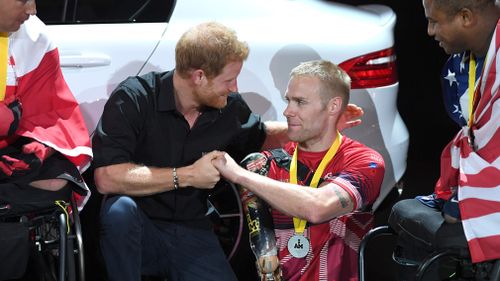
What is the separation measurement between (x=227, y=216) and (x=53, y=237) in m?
0.92

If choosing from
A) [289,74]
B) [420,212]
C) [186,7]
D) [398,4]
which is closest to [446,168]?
[420,212]

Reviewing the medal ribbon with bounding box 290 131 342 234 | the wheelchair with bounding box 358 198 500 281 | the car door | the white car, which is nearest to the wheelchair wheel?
the white car

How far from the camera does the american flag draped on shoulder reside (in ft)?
9.93

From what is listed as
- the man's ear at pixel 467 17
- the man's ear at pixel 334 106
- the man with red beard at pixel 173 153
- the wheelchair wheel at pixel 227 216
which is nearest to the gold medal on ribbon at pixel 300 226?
the man's ear at pixel 334 106

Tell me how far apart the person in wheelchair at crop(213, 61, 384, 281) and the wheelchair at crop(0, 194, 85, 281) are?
59 centimetres

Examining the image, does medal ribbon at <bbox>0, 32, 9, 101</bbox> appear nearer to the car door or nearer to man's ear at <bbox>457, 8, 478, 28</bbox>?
the car door

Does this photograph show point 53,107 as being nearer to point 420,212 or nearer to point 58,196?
point 58,196

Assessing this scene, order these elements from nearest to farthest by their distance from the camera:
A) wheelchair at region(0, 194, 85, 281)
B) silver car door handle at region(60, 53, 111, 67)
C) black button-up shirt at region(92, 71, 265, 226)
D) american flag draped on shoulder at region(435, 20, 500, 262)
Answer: american flag draped on shoulder at region(435, 20, 500, 262) → wheelchair at region(0, 194, 85, 281) → black button-up shirt at region(92, 71, 265, 226) → silver car door handle at region(60, 53, 111, 67)

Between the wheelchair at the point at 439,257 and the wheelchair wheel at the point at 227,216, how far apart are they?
824 mm

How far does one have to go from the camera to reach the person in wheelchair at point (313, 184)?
3.49 meters

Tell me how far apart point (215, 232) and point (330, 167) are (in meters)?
0.72

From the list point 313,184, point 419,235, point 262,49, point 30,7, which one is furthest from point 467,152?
point 30,7

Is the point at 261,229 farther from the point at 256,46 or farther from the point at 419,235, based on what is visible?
the point at 256,46

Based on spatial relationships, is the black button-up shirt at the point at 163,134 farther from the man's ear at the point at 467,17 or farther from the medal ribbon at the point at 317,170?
the man's ear at the point at 467,17
